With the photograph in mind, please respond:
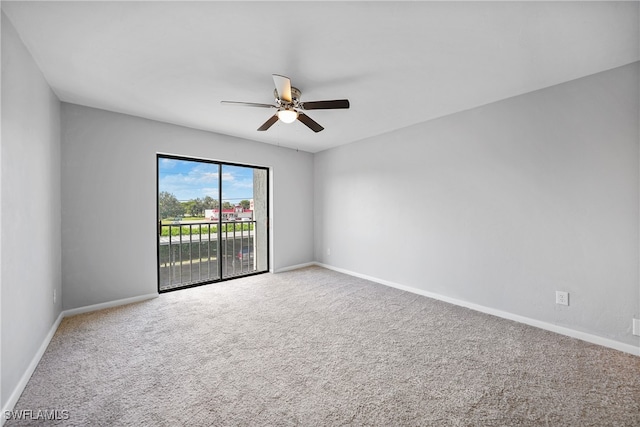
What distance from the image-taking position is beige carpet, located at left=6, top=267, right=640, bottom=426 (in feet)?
4.98

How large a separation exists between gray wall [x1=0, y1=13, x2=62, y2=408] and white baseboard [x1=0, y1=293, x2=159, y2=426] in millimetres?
47

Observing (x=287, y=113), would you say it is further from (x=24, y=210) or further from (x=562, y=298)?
(x=562, y=298)

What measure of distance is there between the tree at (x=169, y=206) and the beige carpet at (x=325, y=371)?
139 centimetres

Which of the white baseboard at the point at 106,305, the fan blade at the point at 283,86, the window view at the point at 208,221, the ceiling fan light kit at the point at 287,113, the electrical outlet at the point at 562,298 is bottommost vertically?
the white baseboard at the point at 106,305

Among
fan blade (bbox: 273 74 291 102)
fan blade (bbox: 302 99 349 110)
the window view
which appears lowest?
the window view

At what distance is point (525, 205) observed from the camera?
266 centimetres

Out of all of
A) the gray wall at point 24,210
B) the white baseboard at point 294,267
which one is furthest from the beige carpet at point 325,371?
the white baseboard at point 294,267

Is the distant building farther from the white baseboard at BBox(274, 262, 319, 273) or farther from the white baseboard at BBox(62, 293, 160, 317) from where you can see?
the white baseboard at BBox(62, 293, 160, 317)

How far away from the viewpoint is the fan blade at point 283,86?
1.95 m

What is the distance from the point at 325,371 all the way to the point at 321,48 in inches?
95.9

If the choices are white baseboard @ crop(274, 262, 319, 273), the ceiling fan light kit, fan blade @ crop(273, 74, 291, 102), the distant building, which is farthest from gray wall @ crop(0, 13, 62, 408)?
white baseboard @ crop(274, 262, 319, 273)

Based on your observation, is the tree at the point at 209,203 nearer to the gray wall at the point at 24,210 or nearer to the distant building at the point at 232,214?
the distant building at the point at 232,214

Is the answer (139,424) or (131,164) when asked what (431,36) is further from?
(131,164)

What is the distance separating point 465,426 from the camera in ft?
4.69
